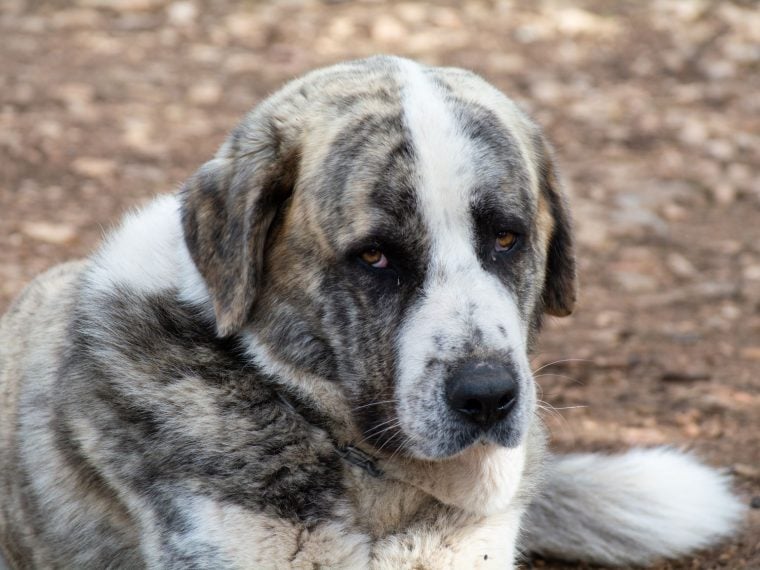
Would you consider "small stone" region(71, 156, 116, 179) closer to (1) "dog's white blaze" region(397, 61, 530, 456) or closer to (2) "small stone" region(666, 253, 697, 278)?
(2) "small stone" region(666, 253, 697, 278)

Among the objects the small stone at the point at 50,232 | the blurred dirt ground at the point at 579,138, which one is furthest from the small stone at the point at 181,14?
the small stone at the point at 50,232

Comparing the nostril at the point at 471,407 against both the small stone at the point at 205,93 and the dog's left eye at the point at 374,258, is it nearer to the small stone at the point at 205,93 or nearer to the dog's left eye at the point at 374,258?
the dog's left eye at the point at 374,258

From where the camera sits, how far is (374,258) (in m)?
3.31

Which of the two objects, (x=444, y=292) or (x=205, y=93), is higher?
(x=444, y=292)

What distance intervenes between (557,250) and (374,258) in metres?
0.78

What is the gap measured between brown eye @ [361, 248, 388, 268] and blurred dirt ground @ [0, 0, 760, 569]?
56.6 inches

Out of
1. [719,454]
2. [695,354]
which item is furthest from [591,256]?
[719,454]

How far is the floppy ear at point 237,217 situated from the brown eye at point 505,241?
1.96 feet

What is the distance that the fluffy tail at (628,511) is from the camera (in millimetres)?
4219

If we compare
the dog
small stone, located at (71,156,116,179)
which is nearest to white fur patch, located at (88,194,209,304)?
the dog

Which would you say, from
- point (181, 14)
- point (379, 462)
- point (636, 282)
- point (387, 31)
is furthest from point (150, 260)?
point (181, 14)

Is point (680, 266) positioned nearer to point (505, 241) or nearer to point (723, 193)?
point (723, 193)

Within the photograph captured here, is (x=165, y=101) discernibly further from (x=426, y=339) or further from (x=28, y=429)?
(x=426, y=339)

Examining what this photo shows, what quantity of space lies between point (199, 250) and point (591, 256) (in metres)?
3.87
